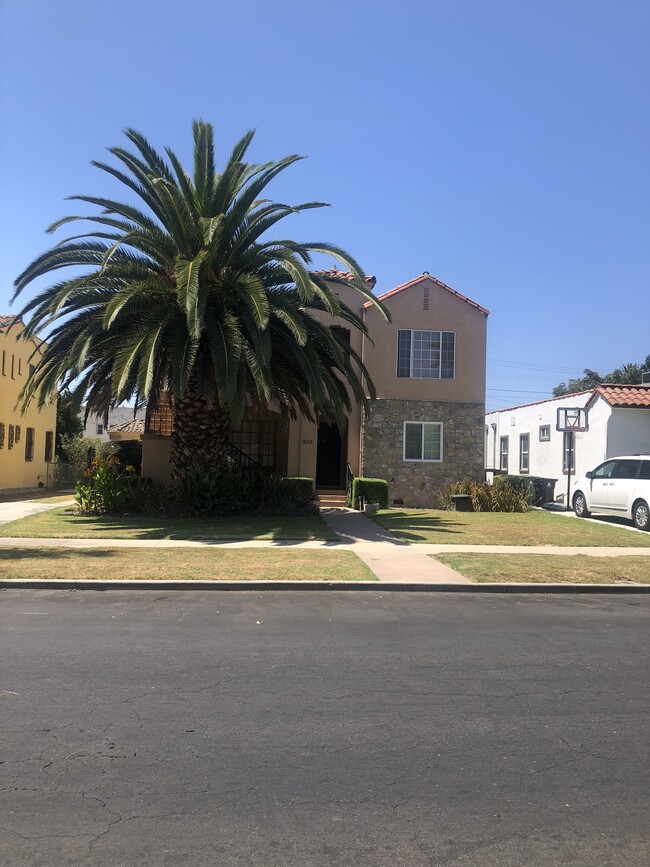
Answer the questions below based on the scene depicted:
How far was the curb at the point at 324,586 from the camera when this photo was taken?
9.85 metres

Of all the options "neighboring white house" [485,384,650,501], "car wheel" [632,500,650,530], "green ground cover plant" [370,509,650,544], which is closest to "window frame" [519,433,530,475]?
"neighboring white house" [485,384,650,501]

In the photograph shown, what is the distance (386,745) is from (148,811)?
1.56 meters

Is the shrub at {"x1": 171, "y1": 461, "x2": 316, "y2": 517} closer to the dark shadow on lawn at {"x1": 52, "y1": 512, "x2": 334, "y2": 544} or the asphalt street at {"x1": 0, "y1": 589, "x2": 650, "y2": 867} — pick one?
the dark shadow on lawn at {"x1": 52, "y1": 512, "x2": 334, "y2": 544}

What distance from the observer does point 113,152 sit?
16.4 m

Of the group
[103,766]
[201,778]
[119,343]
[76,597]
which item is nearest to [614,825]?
[201,778]

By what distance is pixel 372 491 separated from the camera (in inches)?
837

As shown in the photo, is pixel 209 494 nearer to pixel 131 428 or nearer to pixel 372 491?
pixel 372 491

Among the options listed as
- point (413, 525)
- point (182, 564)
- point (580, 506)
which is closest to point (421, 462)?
point (580, 506)

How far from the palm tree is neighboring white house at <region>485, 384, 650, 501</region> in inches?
354

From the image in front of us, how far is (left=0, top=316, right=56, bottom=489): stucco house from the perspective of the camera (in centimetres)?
2841

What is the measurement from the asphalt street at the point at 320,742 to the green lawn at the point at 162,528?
6604 millimetres

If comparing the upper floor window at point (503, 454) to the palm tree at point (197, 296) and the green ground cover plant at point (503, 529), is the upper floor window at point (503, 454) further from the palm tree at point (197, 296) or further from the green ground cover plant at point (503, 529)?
the palm tree at point (197, 296)

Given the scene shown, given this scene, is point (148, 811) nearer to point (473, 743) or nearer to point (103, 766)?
point (103, 766)

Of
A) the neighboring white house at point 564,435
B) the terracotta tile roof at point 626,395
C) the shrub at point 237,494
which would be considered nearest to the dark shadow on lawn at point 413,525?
the shrub at point 237,494
